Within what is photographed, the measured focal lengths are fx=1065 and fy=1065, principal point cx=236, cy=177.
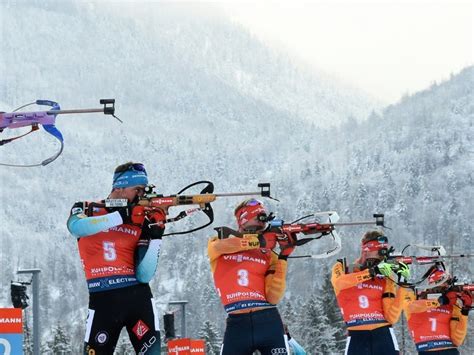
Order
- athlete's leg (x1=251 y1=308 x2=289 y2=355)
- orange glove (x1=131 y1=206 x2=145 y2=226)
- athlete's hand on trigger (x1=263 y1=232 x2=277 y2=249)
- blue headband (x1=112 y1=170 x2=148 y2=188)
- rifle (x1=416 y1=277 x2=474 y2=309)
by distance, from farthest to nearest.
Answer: rifle (x1=416 y1=277 x2=474 y2=309), athlete's hand on trigger (x1=263 y1=232 x2=277 y2=249), athlete's leg (x1=251 y1=308 x2=289 y2=355), blue headband (x1=112 y1=170 x2=148 y2=188), orange glove (x1=131 y1=206 x2=145 y2=226)

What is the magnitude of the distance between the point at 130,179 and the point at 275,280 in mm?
2726

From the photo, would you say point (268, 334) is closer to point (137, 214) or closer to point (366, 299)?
point (137, 214)

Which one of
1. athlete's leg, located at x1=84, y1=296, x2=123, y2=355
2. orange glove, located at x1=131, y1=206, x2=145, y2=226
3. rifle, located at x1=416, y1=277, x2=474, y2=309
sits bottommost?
athlete's leg, located at x1=84, y1=296, x2=123, y2=355

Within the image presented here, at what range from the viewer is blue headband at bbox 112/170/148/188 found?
10688 mm

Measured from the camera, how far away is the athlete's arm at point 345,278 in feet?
48.8

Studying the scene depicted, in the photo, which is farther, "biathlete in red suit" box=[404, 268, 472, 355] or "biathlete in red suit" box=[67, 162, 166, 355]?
"biathlete in red suit" box=[404, 268, 472, 355]

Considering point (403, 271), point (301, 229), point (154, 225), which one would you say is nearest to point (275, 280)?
point (301, 229)

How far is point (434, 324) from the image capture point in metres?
17.7

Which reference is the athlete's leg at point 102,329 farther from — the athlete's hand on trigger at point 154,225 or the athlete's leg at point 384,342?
the athlete's leg at point 384,342

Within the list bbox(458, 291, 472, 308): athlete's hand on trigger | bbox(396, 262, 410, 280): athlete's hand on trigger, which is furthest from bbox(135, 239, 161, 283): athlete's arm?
bbox(458, 291, 472, 308): athlete's hand on trigger

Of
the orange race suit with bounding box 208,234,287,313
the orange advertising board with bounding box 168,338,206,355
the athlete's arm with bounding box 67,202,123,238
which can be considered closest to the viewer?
the athlete's arm with bounding box 67,202,123,238

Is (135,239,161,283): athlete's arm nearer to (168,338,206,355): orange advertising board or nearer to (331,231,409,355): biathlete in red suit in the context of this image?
(331,231,409,355): biathlete in red suit

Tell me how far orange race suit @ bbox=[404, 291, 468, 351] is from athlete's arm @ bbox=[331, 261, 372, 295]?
2.78m

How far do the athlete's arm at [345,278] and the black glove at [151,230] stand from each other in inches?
202
